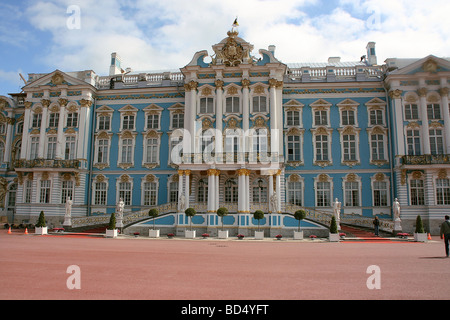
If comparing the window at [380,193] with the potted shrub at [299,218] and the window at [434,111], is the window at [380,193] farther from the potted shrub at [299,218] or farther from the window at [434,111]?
the potted shrub at [299,218]

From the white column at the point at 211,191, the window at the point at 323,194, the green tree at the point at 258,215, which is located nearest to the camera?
the green tree at the point at 258,215

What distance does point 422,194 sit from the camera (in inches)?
1251

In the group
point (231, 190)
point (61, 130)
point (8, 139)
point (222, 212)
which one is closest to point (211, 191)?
point (222, 212)

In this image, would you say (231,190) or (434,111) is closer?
(434,111)

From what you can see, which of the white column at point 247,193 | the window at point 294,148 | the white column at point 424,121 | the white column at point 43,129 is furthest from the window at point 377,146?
the white column at point 43,129

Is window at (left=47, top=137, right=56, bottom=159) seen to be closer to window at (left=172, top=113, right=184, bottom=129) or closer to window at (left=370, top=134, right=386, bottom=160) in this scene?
window at (left=172, top=113, right=184, bottom=129)

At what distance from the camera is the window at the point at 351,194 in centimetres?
3372

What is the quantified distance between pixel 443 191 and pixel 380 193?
505 centimetres

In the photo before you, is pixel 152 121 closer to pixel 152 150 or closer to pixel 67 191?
pixel 152 150

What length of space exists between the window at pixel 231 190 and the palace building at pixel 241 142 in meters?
0.10

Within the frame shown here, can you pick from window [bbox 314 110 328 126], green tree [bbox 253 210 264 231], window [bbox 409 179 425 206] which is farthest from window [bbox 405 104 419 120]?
green tree [bbox 253 210 264 231]

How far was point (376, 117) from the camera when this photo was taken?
34.7 metres

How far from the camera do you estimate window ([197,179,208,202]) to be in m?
34.4
